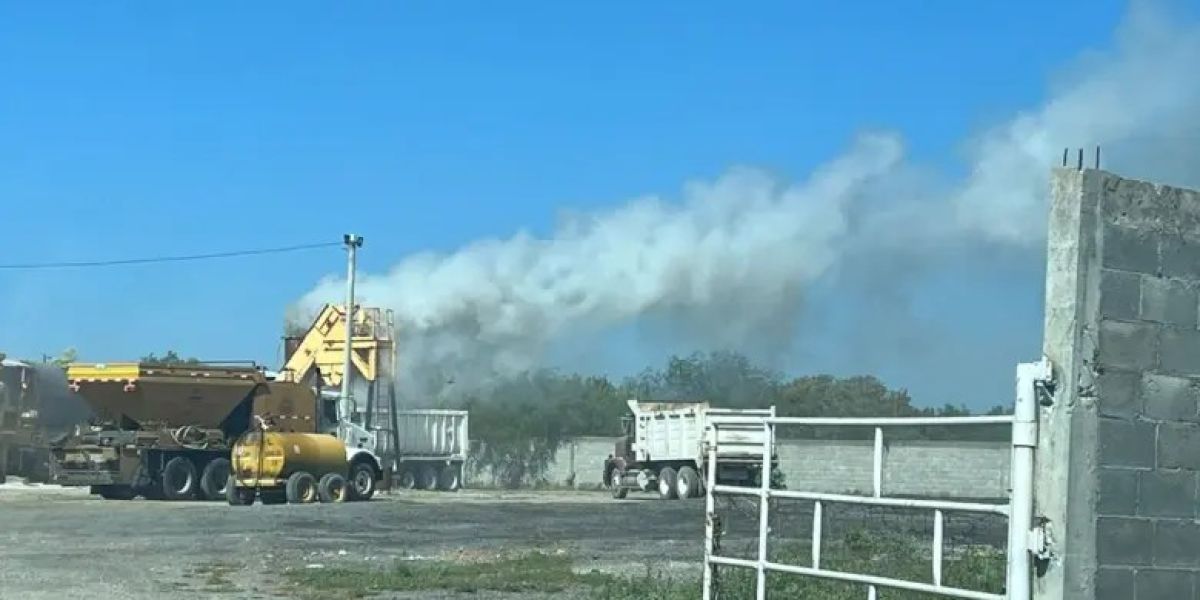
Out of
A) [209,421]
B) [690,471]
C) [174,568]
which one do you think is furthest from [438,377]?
[174,568]

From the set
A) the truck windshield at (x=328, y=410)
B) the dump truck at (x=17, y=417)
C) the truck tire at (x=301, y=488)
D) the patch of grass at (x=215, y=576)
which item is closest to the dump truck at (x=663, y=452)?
the truck windshield at (x=328, y=410)

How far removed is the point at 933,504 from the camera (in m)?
9.26

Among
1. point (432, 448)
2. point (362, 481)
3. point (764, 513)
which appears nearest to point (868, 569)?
point (764, 513)

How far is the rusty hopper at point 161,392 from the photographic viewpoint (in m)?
39.2

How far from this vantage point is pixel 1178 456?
331 inches

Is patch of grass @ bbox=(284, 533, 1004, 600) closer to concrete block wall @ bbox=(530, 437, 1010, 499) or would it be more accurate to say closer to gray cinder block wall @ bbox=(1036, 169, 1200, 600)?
concrete block wall @ bbox=(530, 437, 1010, 499)

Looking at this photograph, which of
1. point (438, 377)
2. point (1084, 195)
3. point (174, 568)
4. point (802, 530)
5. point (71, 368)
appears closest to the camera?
point (1084, 195)

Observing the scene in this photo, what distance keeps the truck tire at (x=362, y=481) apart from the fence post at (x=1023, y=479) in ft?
107

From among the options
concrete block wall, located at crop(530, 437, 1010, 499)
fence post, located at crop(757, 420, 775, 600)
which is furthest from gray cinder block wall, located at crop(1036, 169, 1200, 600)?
fence post, located at crop(757, 420, 775, 600)

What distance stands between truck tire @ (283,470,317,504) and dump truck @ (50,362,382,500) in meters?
1.44

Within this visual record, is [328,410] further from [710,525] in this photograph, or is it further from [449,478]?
[710,525]

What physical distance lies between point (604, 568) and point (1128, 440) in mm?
11574

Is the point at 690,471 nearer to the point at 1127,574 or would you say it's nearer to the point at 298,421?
the point at 298,421

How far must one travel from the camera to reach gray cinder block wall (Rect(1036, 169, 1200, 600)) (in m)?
8.05
